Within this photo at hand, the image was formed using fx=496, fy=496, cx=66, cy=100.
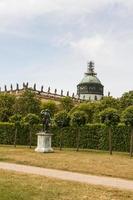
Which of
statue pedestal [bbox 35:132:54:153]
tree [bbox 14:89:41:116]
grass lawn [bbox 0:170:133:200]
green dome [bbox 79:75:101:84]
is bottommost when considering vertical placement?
grass lawn [bbox 0:170:133:200]

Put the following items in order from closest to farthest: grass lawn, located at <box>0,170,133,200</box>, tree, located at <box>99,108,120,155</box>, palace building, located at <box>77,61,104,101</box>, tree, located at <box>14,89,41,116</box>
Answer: grass lawn, located at <box>0,170,133,200</box>
tree, located at <box>99,108,120,155</box>
tree, located at <box>14,89,41,116</box>
palace building, located at <box>77,61,104,101</box>

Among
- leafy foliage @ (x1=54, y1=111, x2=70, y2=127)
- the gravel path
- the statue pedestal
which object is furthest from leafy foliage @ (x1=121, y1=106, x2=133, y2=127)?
the gravel path

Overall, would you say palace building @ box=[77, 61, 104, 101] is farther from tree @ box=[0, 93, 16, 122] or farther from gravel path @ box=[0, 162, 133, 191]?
gravel path @ box=[0, 162, 133, 191]

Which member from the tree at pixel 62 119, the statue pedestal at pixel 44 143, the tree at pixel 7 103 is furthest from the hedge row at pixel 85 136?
the tree at pixel 7 103

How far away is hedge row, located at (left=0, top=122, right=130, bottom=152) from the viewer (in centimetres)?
4362

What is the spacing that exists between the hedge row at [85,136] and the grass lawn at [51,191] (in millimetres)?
25113

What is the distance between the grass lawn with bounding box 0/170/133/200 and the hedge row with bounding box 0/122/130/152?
82.4 feet

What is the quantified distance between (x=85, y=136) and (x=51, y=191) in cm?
3032

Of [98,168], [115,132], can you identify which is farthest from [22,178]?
[115,132]

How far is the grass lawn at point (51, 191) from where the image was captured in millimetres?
15242

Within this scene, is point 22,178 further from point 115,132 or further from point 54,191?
point 115,132

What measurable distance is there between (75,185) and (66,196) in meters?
2.26

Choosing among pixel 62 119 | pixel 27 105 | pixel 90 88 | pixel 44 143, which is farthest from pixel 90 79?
pixel 44 143

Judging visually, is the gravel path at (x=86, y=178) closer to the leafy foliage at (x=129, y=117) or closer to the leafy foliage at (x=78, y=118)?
the leafy foliage at (x=129, y=117)
